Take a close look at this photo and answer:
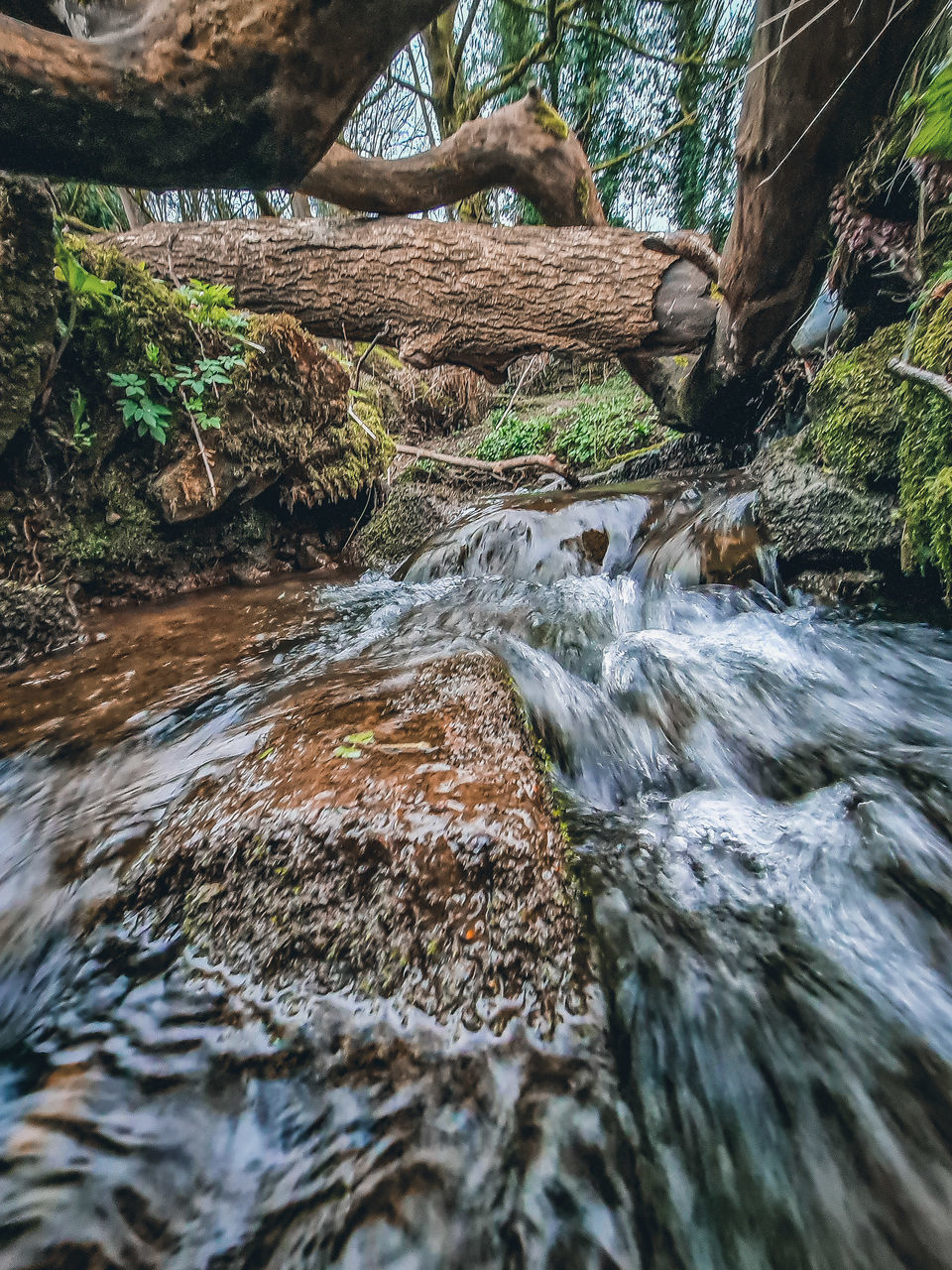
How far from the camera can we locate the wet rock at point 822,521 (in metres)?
2.75

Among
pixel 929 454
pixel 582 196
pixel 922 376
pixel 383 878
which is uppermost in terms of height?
pixel 582 196

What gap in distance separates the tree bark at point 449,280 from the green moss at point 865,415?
5.04 ft

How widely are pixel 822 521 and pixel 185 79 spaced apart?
12.1 ft

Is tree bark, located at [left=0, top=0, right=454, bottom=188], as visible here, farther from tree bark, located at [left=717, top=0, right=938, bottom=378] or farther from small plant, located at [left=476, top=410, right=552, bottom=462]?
small plant, located at [left=476, top=410, right=552, bottom=462]

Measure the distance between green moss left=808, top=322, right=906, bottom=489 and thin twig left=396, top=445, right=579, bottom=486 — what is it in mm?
2801

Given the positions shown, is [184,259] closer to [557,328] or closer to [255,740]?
[557,328]

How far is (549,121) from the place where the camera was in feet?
15.7

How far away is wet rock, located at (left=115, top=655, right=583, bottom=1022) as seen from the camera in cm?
112

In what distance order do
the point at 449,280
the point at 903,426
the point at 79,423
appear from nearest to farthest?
the point at 903,426 → the point at 79,423 → the point at 449,280

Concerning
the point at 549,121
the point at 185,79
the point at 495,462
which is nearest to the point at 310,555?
the point at 495,462

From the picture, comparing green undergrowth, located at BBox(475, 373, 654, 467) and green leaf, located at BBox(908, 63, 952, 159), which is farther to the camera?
green undergrowth, located at BBox(475, 373, 654, 467)

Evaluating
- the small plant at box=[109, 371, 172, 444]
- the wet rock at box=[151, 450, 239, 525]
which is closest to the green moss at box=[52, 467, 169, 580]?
the wet rock at box=[151, 450, 239, 525]

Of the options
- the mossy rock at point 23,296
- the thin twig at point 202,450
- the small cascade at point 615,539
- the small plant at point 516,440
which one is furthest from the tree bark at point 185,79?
the small plant at point 516,440

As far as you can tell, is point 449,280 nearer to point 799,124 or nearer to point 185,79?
point 185,79
